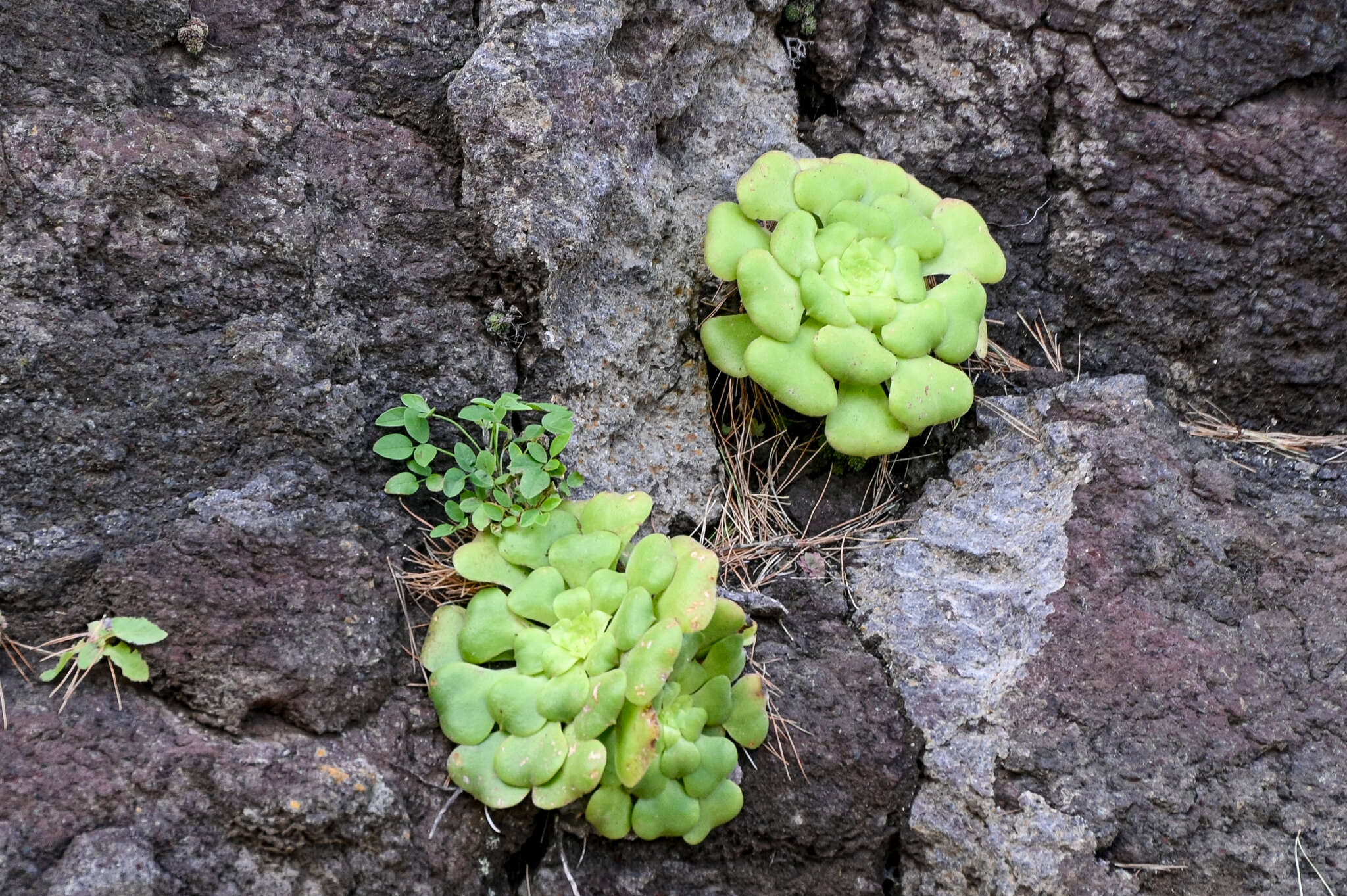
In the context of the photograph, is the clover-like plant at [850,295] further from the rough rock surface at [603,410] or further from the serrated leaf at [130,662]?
the serrated leaf at [130,662]

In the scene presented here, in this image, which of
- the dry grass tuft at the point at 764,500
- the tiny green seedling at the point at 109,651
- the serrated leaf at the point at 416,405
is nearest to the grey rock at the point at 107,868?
the tiny green seedling at the point at 109,651

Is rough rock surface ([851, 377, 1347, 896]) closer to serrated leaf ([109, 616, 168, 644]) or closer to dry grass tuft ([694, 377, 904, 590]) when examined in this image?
dry grass tuft ([694, 377, 904, 590])

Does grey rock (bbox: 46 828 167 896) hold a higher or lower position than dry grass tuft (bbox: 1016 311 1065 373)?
lower

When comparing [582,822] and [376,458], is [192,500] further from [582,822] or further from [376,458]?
[582,822]

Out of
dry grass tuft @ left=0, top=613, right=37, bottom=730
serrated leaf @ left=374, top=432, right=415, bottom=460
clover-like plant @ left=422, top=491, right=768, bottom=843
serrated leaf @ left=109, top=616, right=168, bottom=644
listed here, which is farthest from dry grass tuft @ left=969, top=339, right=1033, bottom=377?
dry grass tuft @ left=0, top=613, right=37, bottom=730

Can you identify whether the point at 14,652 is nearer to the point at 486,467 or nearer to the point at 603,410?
the point at 486,467
